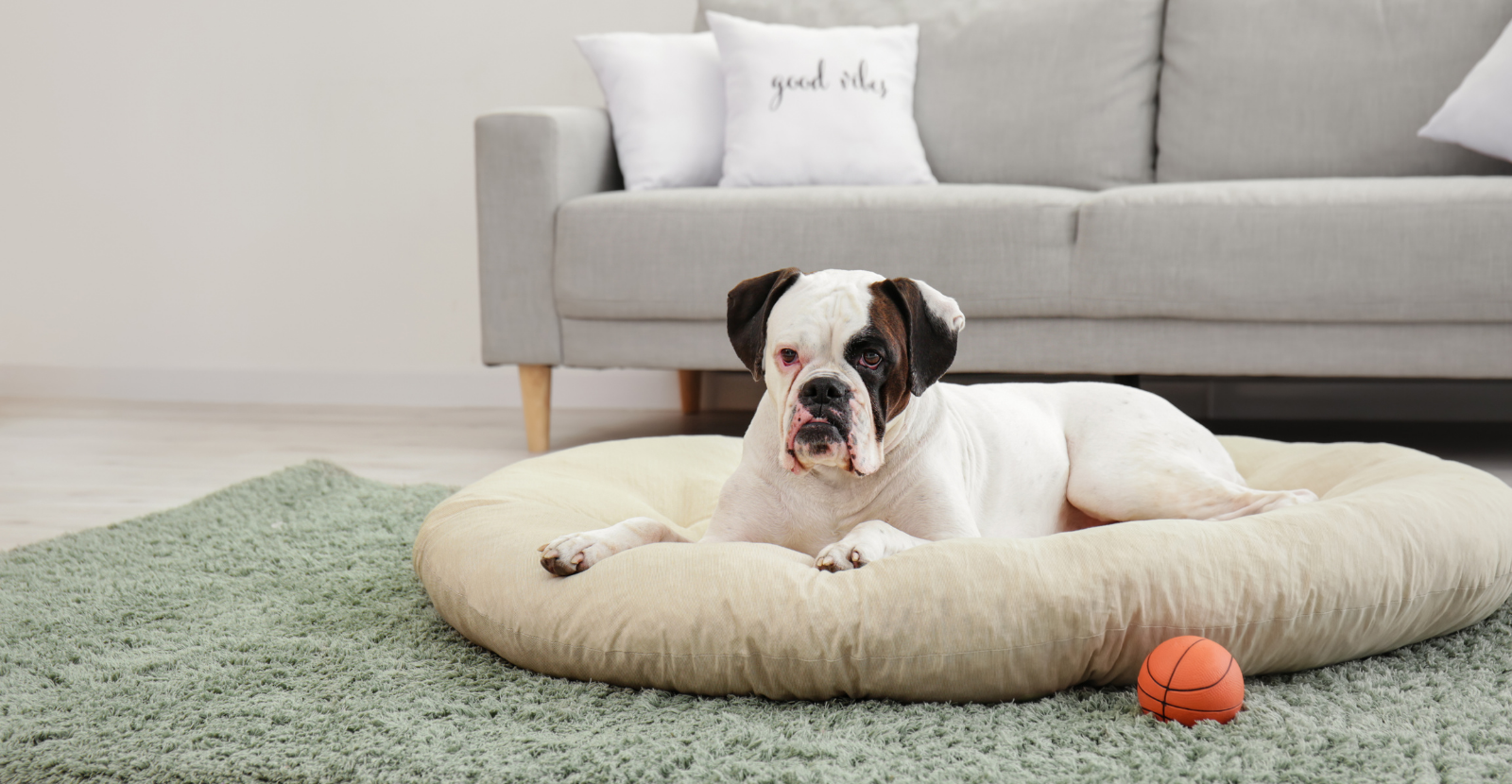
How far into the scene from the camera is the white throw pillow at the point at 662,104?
349 centimetres

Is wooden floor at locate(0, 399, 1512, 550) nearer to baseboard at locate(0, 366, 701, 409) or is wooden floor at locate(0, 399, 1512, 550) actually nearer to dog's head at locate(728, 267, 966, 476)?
baseboard at locate(0, 366, 701, 409)

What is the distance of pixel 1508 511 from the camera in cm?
175

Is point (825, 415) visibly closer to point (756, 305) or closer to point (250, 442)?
point (756, 305)

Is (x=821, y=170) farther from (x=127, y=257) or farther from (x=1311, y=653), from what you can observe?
(x=127, y=257)

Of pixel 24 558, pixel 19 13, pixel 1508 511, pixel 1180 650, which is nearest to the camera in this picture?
pixel 1180 650

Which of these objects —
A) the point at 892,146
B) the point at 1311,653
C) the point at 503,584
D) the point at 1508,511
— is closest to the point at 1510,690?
the point at 1311,653

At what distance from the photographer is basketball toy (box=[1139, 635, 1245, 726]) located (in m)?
1.32

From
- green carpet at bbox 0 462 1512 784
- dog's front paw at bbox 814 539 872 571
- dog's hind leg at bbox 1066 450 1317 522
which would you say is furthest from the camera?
dog's hind leg at bbox 1066 450 1317 522

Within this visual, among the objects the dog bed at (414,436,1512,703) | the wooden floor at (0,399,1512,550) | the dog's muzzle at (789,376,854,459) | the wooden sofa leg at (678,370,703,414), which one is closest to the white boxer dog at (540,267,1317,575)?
the dog's muzzle at (789,376,854,459)

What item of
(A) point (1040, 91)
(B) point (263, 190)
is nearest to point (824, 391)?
(A) point (1040, 91)

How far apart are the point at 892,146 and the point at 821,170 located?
0.74 feet

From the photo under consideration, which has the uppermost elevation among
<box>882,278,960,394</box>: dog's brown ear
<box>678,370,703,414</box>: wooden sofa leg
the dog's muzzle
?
<box>882,278,960,394</box>: dog's brown ear

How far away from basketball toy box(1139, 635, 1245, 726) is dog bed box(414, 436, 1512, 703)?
76 millimetres

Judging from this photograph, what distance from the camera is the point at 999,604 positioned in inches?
55.4
